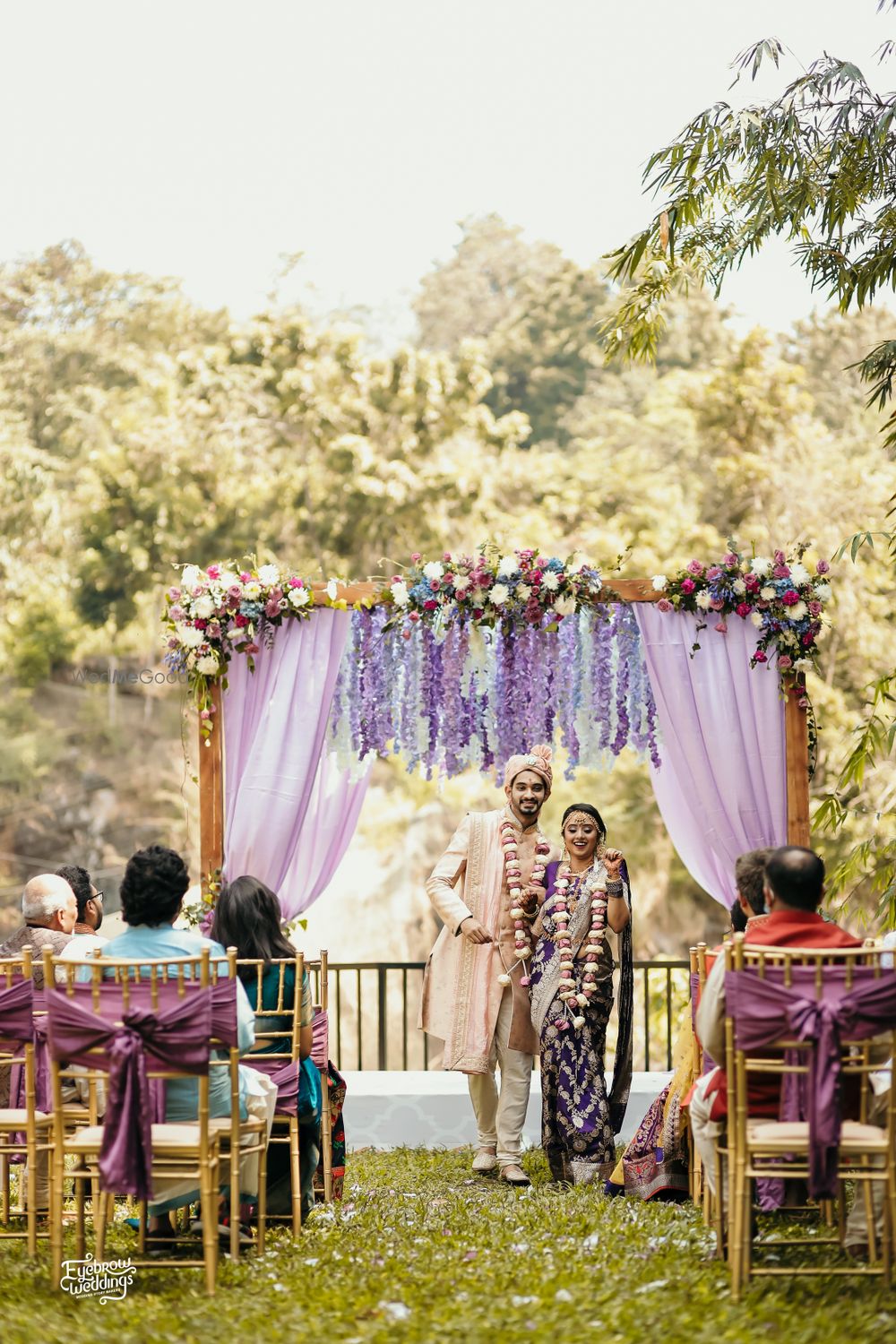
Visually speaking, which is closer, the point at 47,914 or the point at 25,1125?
the point at 25,1125

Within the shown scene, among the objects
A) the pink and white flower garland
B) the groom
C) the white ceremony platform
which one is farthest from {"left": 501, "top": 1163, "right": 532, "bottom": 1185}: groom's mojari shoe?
the white ceremony platform

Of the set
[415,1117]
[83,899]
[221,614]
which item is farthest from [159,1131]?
[415,1117]

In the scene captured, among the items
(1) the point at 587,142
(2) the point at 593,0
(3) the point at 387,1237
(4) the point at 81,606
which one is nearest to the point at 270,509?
(4) the point at 81,606

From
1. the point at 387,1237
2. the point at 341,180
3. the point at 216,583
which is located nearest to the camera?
the point at 387,1237

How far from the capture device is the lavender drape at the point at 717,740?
6523mm

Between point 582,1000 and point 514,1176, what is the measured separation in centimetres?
74

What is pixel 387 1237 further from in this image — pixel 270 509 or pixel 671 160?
pixel 270 509

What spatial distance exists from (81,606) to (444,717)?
11.1 m

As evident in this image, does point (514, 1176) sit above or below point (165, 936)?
below

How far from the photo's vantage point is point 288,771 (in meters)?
6.68

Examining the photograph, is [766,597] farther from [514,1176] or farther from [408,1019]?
[408,1019]

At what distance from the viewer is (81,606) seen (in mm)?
16969

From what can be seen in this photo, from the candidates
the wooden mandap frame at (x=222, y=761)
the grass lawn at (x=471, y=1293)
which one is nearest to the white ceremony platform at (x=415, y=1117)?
the wooden mandap frame at (x=222, y=761)

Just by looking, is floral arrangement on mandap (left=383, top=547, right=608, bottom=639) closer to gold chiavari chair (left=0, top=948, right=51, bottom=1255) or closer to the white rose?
the white rose
